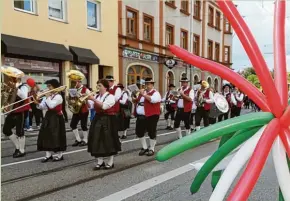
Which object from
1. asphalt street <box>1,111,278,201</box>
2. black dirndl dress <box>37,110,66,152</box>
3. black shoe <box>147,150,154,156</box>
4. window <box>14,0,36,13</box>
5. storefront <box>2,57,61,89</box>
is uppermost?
window <box>14,0,36,13</box>

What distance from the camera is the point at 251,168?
7.82ft

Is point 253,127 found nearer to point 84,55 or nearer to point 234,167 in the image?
point 234,167

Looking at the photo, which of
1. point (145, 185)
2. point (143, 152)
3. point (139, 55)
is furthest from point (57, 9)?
point (145, 185)

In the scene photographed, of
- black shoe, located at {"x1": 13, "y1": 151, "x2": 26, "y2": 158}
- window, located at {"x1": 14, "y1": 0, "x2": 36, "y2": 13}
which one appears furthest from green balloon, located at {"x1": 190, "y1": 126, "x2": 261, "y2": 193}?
window, located at {"x1": 14, "y1": 0, "x2": 36, "y2": 13}

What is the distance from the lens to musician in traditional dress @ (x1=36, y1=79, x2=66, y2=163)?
651cm

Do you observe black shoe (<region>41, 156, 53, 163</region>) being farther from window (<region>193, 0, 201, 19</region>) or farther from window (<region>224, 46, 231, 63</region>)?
window (<region>224, 46, 231, 63</region>)

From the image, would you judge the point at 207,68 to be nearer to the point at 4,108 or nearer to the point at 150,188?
the point at 150,188

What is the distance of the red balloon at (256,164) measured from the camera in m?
2.31

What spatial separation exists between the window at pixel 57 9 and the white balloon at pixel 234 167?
44.1 ft

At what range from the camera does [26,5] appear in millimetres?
13562

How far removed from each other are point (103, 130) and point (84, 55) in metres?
10.0

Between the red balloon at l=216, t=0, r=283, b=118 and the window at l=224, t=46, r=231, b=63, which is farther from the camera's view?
the window at l=224, t=46, r=231, b=63

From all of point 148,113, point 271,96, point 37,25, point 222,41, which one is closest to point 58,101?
point 148,113

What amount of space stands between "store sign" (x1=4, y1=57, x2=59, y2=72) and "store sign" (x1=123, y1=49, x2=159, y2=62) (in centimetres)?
513
